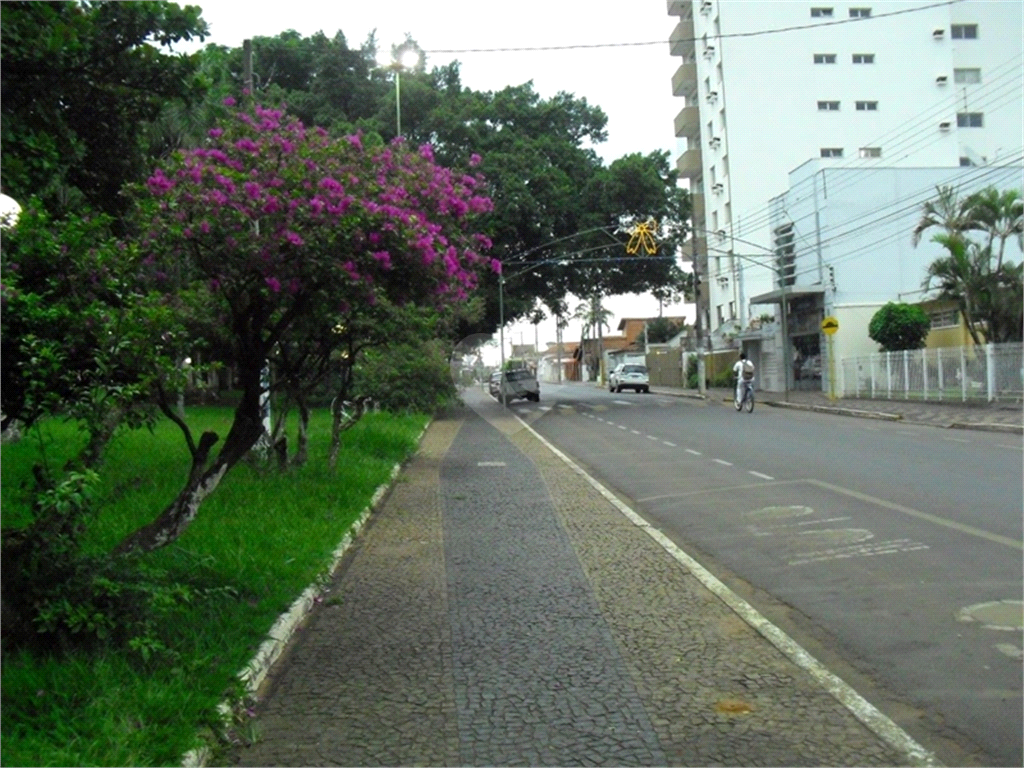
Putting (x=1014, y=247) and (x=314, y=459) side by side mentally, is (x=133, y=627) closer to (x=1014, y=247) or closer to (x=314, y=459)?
(x=314, y=459)

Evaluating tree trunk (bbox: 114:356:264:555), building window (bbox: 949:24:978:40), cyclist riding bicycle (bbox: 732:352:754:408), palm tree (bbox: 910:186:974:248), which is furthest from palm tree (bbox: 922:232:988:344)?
building window (bbox: 949:24:978:40)

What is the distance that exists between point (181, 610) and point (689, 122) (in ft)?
183

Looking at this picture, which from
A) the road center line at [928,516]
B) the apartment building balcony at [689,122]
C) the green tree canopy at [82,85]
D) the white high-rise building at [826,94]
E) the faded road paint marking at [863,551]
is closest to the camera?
the green tree canopy at [82,85]

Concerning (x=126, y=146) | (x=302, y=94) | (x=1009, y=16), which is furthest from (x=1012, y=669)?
(x=1009, y=16)

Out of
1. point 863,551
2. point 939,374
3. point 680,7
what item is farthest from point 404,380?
point 680,7

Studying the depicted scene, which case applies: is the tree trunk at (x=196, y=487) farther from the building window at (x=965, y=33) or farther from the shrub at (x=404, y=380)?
the building window at (x=965, y=33)

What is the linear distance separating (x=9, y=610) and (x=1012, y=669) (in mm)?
5157

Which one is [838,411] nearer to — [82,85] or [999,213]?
[999,213]

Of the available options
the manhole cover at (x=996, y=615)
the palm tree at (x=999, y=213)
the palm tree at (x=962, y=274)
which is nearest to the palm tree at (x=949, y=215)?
the palm tree at (x=999, y=213)

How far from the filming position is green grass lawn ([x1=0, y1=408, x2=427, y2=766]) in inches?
164

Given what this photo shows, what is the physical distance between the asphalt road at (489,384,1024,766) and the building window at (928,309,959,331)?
15094 mm

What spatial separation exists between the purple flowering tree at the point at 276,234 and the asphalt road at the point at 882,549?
366 centimetres

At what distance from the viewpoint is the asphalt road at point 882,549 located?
5.05 m

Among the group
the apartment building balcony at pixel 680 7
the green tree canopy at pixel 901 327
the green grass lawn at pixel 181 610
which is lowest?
the green grass lawn at pixel 181 610
